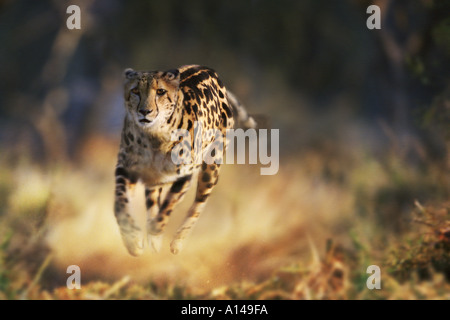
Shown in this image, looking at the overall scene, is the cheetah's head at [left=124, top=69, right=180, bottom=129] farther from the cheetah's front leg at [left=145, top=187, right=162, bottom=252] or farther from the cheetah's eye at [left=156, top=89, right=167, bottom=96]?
the cheetah's front leg at [left=145, top=187, right=162, bottom=252]

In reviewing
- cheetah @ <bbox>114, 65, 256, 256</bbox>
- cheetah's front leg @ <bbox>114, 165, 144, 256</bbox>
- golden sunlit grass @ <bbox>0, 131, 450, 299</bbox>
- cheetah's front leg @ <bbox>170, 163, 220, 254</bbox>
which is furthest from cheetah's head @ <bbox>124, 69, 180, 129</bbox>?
golden sunlit grass @ <bbox>0, 131, 450, 299</bbox>

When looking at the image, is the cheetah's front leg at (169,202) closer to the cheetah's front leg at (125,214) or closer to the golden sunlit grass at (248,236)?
the cheetah's front leg at (125,214)

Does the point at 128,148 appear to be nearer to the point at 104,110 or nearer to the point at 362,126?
the point at 104,110

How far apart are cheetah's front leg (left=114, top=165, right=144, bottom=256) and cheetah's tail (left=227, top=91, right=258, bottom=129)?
84cm

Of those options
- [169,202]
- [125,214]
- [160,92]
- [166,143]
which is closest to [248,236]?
[169,202]

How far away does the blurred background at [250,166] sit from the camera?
374 cm

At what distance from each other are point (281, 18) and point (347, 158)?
112cm

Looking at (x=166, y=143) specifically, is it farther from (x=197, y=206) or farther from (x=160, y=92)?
(x=197, y=206)

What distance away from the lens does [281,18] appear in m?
3.90

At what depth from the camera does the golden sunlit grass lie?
371 cm

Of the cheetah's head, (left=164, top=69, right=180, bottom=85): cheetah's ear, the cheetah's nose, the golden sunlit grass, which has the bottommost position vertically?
the golden sunlit grass

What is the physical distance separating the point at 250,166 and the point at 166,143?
878 millimetres
